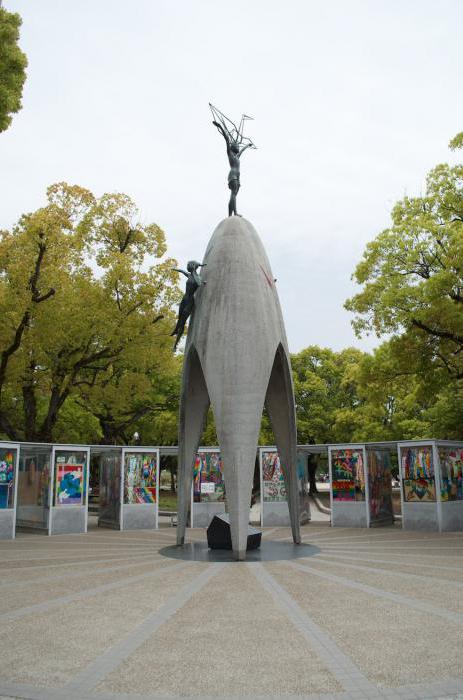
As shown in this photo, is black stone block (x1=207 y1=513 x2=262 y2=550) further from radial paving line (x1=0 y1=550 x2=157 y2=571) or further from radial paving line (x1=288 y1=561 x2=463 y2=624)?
radial paving line (x1=288 y1=561 x2=463 y2=624)

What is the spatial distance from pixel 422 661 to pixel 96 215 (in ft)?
77.3

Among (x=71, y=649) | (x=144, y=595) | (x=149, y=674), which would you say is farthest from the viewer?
(x=144, y=595)

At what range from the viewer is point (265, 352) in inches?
509

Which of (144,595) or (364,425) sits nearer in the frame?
(144,595)

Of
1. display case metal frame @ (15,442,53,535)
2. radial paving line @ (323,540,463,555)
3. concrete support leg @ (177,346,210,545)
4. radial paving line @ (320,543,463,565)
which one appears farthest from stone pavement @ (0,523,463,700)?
display case metal frame @ (15,442,53,535)

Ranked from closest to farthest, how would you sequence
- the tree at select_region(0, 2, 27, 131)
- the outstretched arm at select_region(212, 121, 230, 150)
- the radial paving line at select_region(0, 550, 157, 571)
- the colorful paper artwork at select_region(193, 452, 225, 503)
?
the tree at select_region(0, 2, 27, 131) < the radial paving line at select_region(0, 550, 157, 571) < the outstretched arm at select_region(212, 121, 230, 150) < the colorful paper artwork at select_region(193, 452, 225, 503)

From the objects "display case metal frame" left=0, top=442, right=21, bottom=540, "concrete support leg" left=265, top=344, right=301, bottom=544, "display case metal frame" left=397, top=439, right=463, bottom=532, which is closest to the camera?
"concrete support leg" left=265, top=344, right=301, bottom=544

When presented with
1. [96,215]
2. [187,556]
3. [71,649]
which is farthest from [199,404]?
[96,215]

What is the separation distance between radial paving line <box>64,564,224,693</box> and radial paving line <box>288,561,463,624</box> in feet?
8.17

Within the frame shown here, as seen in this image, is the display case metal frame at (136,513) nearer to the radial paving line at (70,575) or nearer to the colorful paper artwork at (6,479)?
the colorful paper artwork at (6,479)

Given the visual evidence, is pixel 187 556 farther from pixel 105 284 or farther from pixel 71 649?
pixel 105 284

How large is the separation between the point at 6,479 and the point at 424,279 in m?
15.8

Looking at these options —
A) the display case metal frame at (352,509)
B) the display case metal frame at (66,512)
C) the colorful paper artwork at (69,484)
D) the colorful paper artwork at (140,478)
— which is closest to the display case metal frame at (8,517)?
the display case metal frame at (66,512)

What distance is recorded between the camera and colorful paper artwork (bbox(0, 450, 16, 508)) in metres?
16.8
